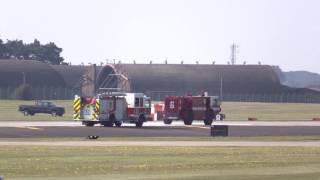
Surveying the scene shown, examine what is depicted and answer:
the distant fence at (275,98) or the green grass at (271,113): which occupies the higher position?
the distant fence at (275,98)

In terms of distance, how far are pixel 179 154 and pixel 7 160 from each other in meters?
7.25

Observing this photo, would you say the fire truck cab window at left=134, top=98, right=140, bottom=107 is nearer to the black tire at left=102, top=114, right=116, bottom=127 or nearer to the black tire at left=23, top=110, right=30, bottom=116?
the black tire at left=102, top=114, right=116, bottom=127

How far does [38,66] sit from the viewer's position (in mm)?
163625

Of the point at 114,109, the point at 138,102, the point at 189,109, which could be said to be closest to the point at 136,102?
the point at 138,102

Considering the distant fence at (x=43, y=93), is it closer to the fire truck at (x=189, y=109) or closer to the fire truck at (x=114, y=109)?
the fire truck at (x=189, y=109)

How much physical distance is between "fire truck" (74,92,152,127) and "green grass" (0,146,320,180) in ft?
84.8

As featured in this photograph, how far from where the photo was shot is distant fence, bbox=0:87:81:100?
479 ft

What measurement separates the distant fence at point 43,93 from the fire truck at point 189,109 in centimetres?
7676

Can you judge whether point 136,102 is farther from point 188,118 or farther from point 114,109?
point 188,118

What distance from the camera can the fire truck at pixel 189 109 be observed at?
70062mm

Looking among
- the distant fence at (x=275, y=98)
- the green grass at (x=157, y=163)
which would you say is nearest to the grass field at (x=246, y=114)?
the green grass at (x=157, y=163)

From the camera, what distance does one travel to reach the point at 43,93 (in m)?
150

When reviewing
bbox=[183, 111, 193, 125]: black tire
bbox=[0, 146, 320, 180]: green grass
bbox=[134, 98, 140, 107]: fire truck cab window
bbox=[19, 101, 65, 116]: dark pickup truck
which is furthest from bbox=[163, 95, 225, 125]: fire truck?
bbox=[0, 146, 320, 180]: green grass

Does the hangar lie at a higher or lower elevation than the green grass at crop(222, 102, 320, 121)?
higher
